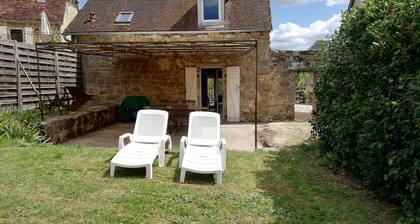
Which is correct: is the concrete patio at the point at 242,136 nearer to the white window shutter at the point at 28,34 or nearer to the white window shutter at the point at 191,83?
the white window shutter at the point at 191,83

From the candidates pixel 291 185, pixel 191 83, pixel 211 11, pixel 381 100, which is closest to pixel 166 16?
pixel 211 11

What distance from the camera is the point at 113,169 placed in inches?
204

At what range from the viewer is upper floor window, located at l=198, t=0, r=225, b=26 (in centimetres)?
1301

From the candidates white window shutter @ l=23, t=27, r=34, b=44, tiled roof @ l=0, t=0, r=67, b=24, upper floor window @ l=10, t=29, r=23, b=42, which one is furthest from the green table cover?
upper floor window @ l=10, t=29, r=23, b=42

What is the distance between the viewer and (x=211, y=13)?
13094 millimetres

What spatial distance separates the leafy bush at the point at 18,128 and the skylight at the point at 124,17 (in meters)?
6.48

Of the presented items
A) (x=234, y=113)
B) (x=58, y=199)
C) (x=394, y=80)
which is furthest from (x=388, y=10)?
(x=234, y=113)

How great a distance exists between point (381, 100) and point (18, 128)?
24.2ft

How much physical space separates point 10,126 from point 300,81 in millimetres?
21270

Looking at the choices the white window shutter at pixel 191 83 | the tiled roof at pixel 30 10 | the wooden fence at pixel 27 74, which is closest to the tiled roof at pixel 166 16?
the white window shutter at pixel 191 83

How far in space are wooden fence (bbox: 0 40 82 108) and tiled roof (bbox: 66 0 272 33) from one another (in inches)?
79.2

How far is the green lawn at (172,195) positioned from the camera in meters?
3.73

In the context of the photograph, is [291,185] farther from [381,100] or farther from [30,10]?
[30,10]

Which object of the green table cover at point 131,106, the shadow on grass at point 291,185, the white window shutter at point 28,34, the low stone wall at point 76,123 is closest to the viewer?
the shadow on grass at point 291,185
